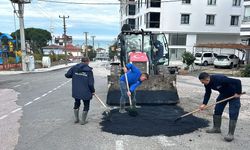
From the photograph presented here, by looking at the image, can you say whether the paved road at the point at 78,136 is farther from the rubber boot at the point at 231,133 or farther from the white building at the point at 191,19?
the white building at the point at 191,19

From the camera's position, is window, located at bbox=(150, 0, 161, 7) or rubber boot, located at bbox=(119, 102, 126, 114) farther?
window, located at bbox=(150, 0, 161, 7)

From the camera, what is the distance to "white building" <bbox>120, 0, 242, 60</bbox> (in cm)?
3645

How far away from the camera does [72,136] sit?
5.28 meters

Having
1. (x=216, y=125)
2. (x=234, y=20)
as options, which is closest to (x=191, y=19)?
(x=234, y=20)

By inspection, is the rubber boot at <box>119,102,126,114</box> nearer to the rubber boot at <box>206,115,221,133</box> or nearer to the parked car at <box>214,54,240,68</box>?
the rubber boot at <box>206,115,221,133</box>

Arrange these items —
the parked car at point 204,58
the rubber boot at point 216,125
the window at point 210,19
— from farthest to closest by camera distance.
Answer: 1. the window at point 210,19
2. the parked car at point 204,58
3. the rubber boot at point 216,125

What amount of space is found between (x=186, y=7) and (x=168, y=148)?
34.8 meters

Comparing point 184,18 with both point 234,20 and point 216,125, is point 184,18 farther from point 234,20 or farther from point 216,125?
point 216,125

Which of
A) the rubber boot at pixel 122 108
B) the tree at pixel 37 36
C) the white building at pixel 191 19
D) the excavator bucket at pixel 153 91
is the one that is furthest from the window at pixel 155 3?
the tree at pixel 37 36

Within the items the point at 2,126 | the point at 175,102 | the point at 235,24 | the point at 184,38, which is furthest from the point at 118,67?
the point at 235,24

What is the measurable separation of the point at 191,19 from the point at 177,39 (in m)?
3.56

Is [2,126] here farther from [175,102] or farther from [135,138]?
[175,102]

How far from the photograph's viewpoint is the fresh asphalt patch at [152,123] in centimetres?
556

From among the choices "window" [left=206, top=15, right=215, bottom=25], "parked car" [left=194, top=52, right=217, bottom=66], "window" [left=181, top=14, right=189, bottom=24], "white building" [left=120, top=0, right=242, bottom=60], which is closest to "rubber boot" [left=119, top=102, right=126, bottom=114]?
"parked car" [left=194, top=52, right=217, bottom=66]
